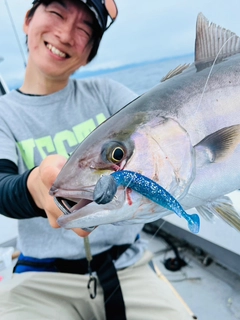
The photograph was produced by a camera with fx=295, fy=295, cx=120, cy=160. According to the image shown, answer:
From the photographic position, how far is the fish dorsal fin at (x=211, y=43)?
878 mm

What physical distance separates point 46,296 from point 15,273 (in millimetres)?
237

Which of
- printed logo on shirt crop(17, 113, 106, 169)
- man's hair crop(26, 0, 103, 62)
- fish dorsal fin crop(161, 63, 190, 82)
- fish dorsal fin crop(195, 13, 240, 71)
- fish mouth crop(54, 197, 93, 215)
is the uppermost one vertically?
A: man's hair crop(26, 0, 103, 62)

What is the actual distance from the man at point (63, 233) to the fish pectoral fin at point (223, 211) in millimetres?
724

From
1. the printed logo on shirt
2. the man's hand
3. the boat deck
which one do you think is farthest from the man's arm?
the boat deck

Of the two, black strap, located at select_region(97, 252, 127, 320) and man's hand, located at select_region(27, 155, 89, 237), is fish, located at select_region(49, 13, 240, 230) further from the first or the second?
black strap, located at select_region(97, 252, 127, 320)

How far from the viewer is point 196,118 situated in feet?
2.61

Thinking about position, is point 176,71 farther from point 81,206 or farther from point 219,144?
point 81,206

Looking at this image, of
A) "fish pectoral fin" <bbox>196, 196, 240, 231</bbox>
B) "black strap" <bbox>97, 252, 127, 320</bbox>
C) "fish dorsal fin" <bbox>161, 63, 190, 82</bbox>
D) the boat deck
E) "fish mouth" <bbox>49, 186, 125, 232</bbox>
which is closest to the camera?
"fish mouth" <bbox>49, 186, 125, 232</bbox>

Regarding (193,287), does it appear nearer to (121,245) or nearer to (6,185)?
(121,245)

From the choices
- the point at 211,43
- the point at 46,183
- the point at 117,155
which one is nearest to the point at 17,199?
the point at 46,183

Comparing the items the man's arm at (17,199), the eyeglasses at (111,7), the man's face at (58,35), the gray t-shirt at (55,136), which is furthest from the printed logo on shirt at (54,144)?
the eyeglasses at (111,7)

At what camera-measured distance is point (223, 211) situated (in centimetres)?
79

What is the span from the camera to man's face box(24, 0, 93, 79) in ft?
4.81

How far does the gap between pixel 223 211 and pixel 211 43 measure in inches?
19.6
